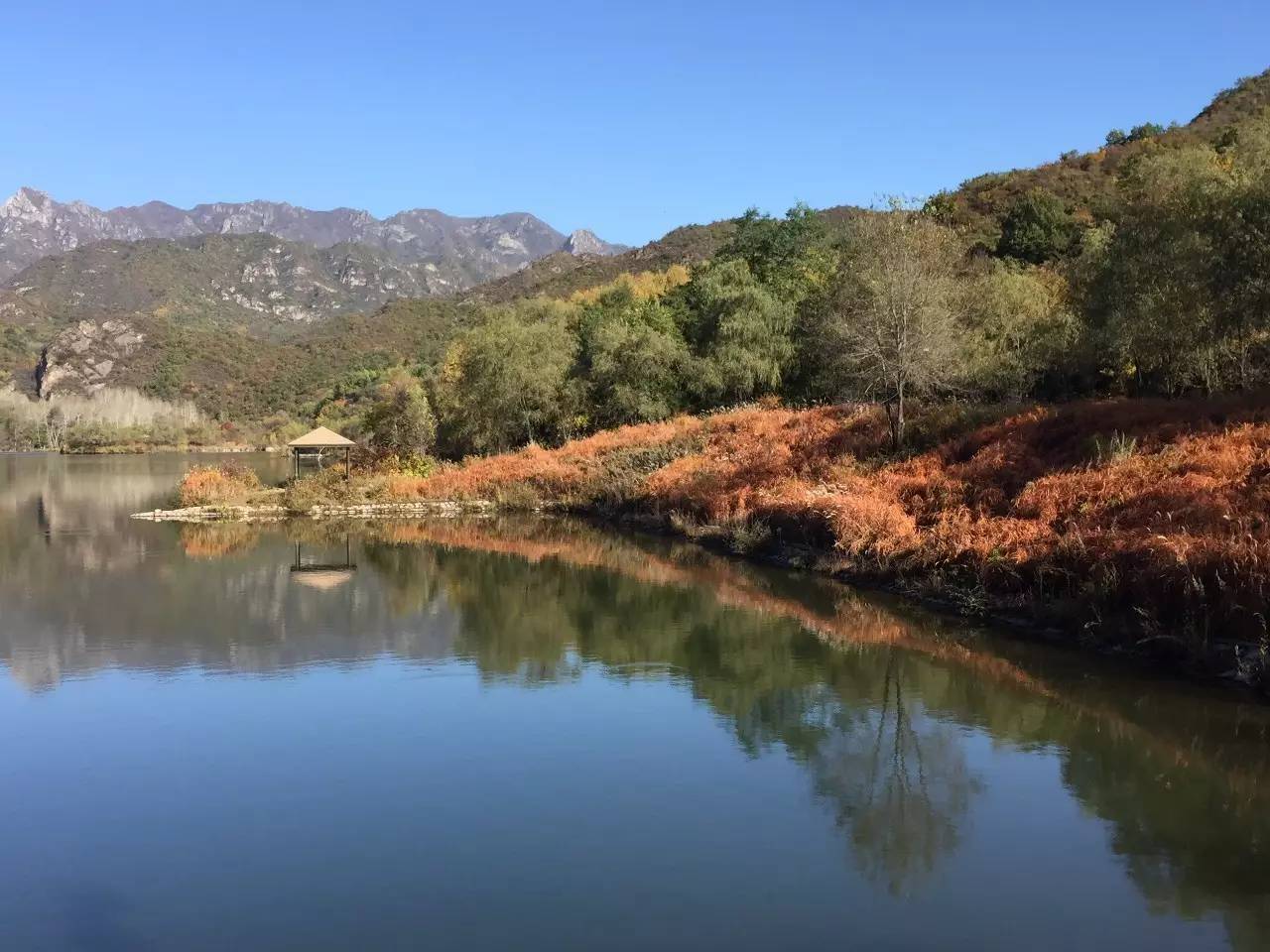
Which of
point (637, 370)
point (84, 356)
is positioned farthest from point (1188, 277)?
point (84, 356)

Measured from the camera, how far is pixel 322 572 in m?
22.4

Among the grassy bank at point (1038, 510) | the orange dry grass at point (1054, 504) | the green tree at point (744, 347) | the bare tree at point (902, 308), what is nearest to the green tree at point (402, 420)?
the green tree at point (744, 347)

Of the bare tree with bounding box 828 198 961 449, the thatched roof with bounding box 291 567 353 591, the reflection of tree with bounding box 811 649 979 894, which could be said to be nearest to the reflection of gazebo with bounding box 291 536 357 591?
the thatched roof with bounding box 291 567 353 591

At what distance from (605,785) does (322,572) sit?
14.9 metres

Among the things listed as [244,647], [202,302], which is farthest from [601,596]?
[202,302]

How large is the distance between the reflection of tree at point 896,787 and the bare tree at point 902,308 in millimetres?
14877

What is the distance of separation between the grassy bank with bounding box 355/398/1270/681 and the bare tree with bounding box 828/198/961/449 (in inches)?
58.5

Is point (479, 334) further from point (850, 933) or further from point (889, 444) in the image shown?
point (850, 933)

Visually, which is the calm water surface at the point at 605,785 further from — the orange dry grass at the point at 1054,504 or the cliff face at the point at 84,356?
the cliff face at the point at 84,356

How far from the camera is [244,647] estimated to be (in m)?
15.0

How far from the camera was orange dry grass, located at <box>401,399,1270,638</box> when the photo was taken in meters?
13.2

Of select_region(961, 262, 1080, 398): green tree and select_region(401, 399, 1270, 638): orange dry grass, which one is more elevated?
select_region(961, 262, 1080, 398): green tree

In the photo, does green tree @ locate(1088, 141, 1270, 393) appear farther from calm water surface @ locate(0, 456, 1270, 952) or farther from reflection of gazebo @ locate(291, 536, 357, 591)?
reflection of gazebo @ locate(291, 536, 357, 591)

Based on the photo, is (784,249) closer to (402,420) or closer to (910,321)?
(402,420)
